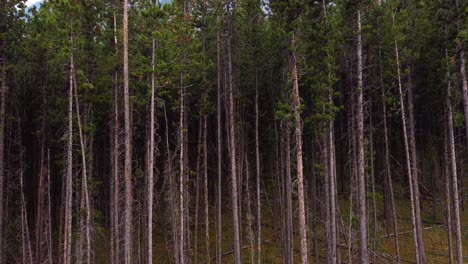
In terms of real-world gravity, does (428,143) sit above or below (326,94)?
below

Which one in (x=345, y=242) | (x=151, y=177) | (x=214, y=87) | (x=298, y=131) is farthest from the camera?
(x=214, y=87)

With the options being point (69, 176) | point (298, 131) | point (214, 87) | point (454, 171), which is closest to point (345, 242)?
point (454, 171)

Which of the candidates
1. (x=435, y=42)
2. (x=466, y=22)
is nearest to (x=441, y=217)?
(x=435, y=42)

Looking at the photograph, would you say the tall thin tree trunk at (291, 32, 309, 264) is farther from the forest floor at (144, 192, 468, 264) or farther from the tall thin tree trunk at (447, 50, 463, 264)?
the forest floor at (144, 192, 468, 264)

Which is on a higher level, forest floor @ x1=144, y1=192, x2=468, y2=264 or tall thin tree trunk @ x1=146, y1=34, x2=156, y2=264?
tall thin tree trunk @ x1=146, y1=34, x2=156, y2=264

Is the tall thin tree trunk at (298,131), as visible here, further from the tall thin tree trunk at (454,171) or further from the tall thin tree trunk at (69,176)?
the tall thin tree trunk at (69,176)

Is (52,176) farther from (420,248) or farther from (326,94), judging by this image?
(420,248)

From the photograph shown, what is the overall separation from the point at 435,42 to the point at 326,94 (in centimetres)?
772

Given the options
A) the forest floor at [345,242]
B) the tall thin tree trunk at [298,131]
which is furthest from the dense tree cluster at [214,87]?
the forest floor at [345,242]

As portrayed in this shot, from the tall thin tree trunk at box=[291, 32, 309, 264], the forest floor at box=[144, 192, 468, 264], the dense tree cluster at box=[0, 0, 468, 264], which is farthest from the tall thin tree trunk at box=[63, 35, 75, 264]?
the tall thin tree trunk at box=[291, 32, 309, 264]

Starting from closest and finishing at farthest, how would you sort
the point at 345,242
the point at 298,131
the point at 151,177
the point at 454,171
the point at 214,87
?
the point at 298,131
the point at 151,177
the point at 454,171
the point at 345,242
the point at 214,87

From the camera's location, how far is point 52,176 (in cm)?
3119

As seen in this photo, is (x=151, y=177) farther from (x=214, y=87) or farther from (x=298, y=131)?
(x=214, y=87)

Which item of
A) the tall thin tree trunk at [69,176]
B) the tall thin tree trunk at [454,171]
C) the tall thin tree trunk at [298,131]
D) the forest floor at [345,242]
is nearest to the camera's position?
the tall thin tree trunk at [298,131]
